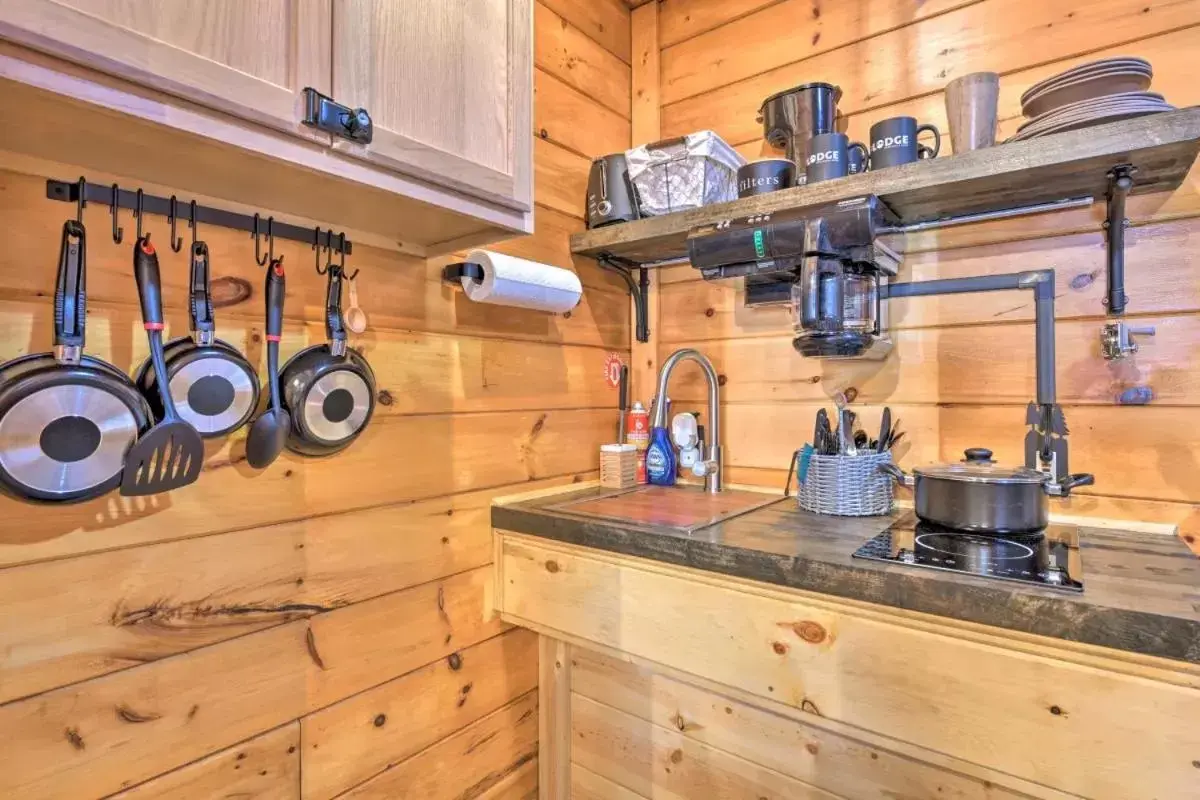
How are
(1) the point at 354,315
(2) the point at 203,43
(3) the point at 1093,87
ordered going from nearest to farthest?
(2) the point at 203,43
(3) the point at 1093,87
(1) the point at 354,315

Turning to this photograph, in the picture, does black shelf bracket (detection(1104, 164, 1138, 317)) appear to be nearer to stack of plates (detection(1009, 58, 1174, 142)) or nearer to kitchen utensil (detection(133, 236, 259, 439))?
stack of plates (detection(1009, 58, 1174, 142))

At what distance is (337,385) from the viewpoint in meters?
1.09

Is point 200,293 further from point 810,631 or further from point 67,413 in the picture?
point 810,631

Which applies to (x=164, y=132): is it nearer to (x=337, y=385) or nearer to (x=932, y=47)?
(x=337, y=385)

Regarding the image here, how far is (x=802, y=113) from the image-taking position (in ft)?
4.72

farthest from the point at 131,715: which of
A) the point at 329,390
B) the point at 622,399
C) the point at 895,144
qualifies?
the point at 895,144

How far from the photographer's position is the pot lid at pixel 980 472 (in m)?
1.02

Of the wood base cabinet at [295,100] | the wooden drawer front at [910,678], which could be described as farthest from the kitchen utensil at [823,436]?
the wood base cabinet at [295,100]

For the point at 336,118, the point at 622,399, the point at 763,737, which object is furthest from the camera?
the point at 622,399

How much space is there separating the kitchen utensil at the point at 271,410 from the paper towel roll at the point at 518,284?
1.25 ft

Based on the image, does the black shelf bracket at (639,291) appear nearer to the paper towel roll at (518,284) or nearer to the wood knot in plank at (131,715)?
the paper towel roll at (518,284)

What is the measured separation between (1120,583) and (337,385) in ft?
4.02

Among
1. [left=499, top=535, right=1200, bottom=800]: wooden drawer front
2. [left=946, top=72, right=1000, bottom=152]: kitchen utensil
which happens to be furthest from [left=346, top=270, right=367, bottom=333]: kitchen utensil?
[left=946, top=72, right=1000, bottom=152]: kitchen utensil

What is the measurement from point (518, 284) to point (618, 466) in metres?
0.59
